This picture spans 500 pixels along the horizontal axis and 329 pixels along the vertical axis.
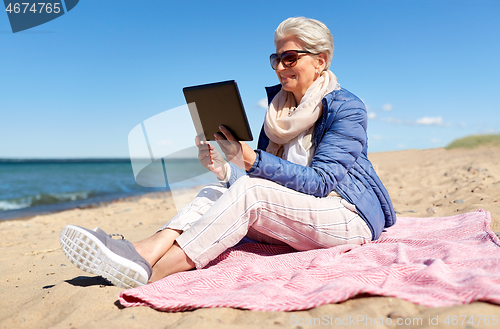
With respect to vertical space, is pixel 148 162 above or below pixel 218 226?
above

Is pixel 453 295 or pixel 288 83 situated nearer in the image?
pixel 453 295

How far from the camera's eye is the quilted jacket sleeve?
→ 2.07m

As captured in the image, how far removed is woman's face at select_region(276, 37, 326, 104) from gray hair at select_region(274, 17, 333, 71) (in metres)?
0.04

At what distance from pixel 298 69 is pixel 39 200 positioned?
974 cm

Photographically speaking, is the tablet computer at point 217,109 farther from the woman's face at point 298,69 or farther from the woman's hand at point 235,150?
the woman's face at point 298,69

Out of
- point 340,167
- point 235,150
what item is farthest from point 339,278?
point 235,150

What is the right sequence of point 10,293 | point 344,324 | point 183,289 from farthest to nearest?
point 10,293, point 183,289, point 344,324

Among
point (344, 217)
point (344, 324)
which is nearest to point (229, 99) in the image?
point (344, 217)

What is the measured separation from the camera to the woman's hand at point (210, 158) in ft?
7.79

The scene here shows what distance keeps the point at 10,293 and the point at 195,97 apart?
1.69 metres

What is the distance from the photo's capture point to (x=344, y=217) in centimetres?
221

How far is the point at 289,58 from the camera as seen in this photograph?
253 cm

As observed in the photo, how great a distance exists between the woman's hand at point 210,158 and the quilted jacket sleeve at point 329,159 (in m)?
0.41

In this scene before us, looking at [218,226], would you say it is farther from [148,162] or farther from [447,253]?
[447,253]
